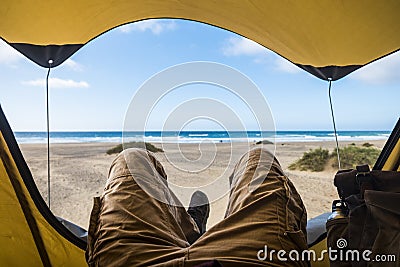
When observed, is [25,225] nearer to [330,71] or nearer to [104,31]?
[104,31]

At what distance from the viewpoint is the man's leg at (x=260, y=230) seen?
2.25 ft

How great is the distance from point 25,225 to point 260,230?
91cm

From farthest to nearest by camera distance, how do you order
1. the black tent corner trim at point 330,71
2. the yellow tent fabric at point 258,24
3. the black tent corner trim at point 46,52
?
the black tent corner trim at point 330,71, the black tent corner trim at point 46,52, the yellow tent fabric at point 258,24

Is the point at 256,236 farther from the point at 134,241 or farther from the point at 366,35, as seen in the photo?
the point at 366,35

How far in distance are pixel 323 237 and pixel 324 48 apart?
0.67 meters

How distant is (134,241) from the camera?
726 mm

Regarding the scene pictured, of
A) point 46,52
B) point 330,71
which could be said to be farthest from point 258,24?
point 46,52

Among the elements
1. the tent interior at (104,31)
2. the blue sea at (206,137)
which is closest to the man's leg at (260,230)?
the blue sea at (206,137)

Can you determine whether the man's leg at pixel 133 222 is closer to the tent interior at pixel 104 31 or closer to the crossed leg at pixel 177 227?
the crossed leg at pixel 177 227

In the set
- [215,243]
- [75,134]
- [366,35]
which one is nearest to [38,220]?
[215,243]

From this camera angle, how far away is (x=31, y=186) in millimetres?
1267

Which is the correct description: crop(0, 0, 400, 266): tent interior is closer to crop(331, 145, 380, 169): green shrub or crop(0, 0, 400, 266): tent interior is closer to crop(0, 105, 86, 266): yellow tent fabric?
crop(0, 105, 86, 266): yellow tent fabric

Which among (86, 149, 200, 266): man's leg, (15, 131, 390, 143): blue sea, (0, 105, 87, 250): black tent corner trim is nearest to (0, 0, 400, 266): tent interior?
(0, 105, 87, 250): black tent corner trim

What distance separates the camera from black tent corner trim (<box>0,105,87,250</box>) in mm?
1221
